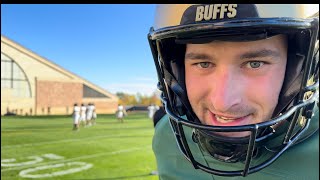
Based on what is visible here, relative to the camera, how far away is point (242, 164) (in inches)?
45.2

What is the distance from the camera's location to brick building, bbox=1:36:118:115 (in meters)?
29.2

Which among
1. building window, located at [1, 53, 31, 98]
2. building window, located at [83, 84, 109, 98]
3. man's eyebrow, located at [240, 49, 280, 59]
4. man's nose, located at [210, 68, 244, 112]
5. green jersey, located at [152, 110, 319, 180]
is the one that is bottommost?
green jersey, located at [152, 110, 319, 180]

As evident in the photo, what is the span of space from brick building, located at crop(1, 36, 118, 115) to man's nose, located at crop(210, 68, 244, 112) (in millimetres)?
29167

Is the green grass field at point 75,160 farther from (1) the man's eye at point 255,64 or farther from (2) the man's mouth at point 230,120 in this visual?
(1) the man's eye at point 255,64

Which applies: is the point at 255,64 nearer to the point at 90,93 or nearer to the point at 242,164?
the point at 242,164

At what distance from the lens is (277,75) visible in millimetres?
1056

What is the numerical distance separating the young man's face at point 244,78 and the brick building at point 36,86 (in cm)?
2914

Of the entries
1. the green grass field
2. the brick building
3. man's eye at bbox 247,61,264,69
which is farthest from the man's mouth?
the brick building

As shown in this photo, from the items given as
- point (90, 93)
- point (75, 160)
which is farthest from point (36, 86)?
point (75, 160)

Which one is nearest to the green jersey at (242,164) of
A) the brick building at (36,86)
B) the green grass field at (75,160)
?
the green grass field at (75,160)

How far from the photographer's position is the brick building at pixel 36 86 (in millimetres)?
29188

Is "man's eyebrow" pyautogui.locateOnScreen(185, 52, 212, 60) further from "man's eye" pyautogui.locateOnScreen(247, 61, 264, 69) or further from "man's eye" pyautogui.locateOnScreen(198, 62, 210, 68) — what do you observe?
"man's eye" pyautogui.locateOnScreen(247, 61, 264, 69)

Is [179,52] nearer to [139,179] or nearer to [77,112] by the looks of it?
[139,179]
